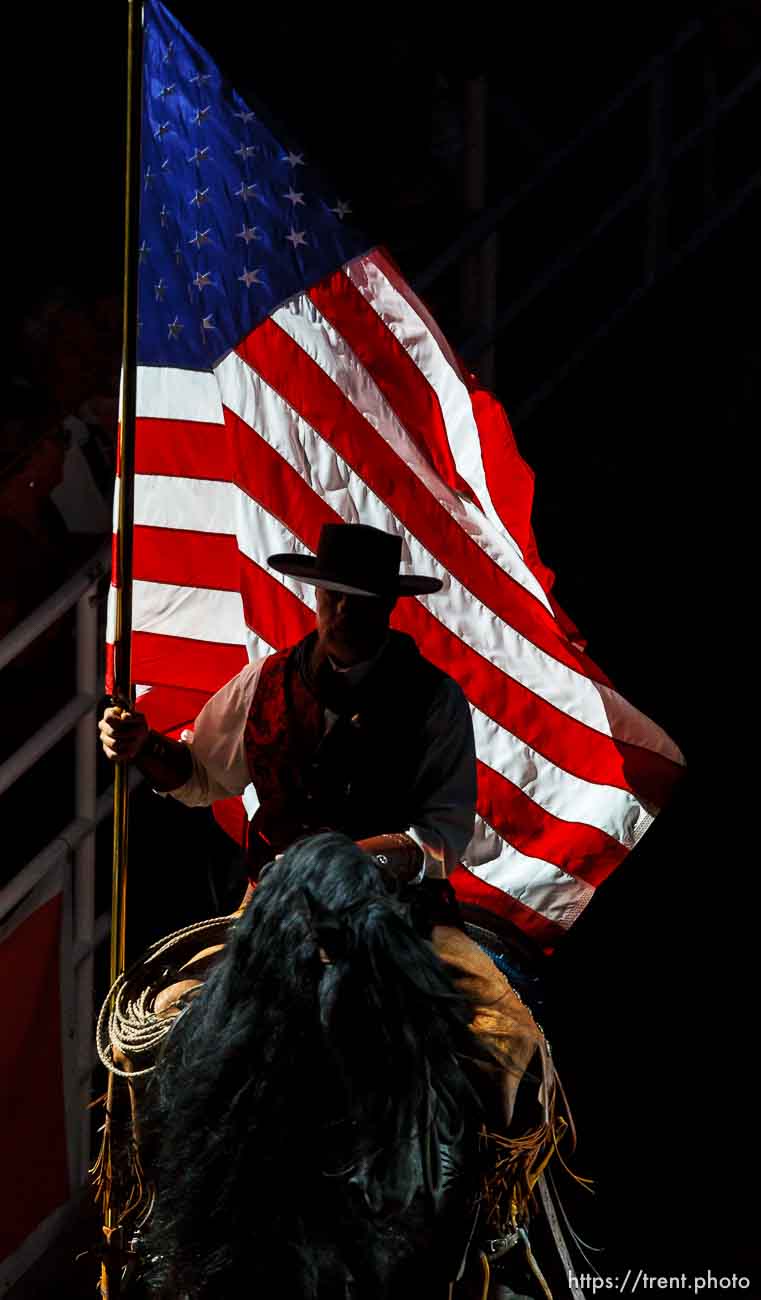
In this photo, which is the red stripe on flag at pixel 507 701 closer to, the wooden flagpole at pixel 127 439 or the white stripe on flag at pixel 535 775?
the white stripe on flag at pixel 535 775

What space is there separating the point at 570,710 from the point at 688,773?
2.25 m

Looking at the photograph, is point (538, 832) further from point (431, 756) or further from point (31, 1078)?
point (31, 1078)

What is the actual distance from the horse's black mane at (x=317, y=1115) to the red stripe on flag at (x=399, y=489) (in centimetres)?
158

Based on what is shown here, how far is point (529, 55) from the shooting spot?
788cm

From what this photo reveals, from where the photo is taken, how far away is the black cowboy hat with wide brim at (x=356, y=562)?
365 centimetres

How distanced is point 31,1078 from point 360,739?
69.6 inches

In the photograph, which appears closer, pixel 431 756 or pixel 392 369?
pixel 431 756

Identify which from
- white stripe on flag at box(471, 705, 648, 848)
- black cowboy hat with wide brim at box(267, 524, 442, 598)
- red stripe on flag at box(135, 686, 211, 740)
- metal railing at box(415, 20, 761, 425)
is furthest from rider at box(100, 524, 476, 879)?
metal railing at box(415, 20, 761, 425)

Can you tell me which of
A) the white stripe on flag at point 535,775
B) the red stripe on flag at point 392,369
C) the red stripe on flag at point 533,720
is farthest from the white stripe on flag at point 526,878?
the red stripe on flag at point 392,369

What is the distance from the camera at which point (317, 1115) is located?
2914 mm

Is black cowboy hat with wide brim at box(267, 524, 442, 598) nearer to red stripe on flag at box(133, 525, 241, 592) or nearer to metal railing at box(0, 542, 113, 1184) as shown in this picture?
red stripe on flag at box(133, 525, 241, 592)

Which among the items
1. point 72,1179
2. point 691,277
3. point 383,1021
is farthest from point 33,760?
point 691,277

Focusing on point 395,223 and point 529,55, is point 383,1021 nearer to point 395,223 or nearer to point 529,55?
point 395,223

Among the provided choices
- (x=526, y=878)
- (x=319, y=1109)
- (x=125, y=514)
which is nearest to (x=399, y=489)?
(x=125, y=514)
